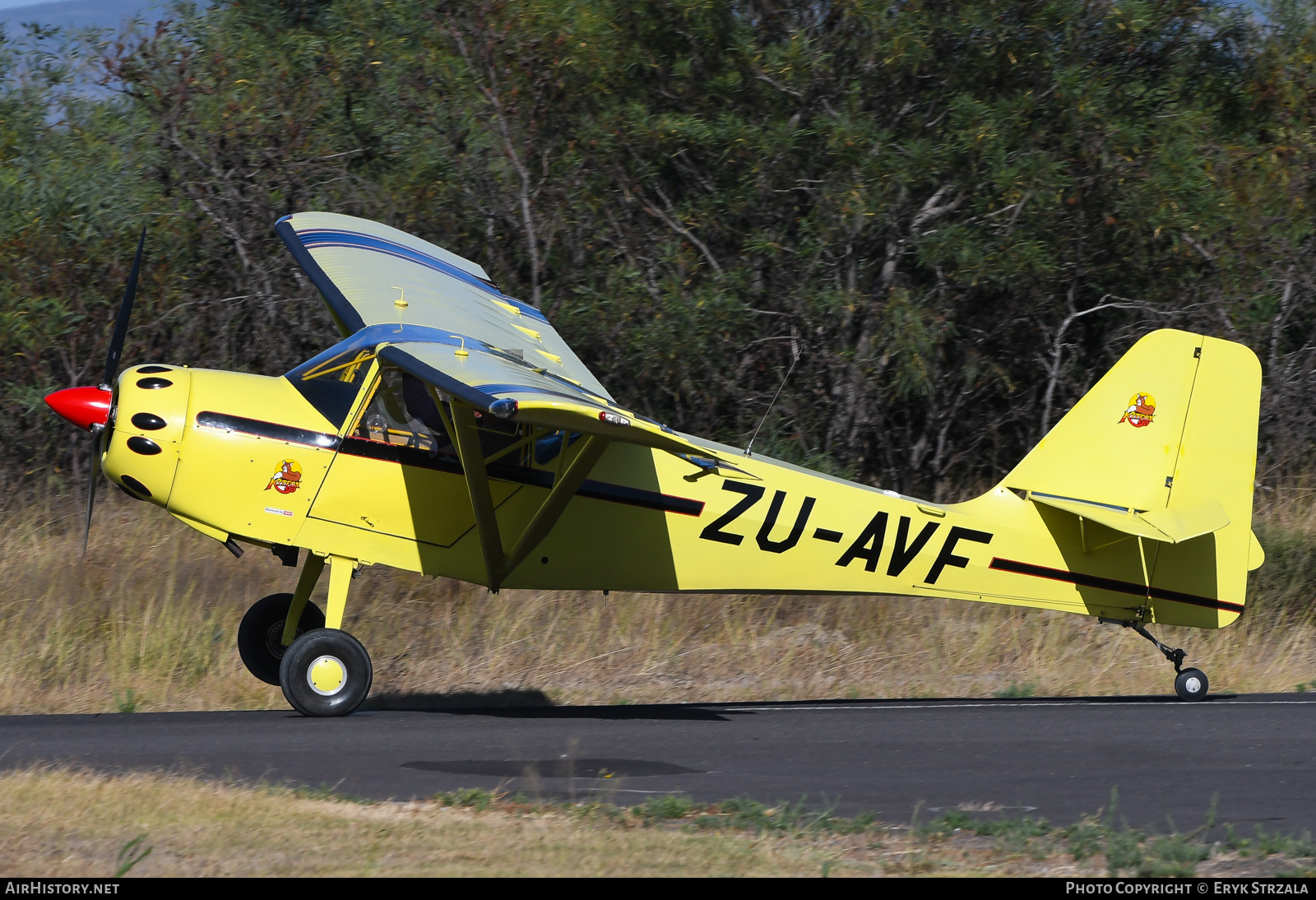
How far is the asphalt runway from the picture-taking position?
6.04 m

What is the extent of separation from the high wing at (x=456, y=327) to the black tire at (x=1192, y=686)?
430 cm

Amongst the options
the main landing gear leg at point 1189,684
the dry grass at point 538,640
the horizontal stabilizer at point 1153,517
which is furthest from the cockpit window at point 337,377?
the main landing gear leg at point 1189,684

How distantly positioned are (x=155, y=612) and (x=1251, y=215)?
40.6 feet

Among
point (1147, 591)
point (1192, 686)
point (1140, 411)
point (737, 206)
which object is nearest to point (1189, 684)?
point (1192, 686)

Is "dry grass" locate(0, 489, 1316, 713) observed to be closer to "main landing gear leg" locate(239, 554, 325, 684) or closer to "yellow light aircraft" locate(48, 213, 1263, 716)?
"main landing gear leg" locate(239, 554, 325, 684)

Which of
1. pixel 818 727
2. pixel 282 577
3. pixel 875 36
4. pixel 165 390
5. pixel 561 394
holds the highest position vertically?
pixel 875 36

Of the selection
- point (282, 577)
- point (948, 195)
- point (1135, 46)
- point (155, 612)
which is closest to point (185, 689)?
point (155, 612)

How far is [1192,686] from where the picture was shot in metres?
9.27

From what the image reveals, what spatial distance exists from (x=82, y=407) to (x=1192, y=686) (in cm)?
781

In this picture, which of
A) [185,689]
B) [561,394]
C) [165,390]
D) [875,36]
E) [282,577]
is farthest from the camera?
[875,36]

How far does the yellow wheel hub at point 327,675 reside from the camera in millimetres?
7664

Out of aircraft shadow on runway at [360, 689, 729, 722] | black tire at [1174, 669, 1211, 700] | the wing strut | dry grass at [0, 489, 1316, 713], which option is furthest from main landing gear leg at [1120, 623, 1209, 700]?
the wing strut

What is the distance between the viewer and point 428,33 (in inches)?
552

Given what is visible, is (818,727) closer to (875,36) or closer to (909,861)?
(909,861)
